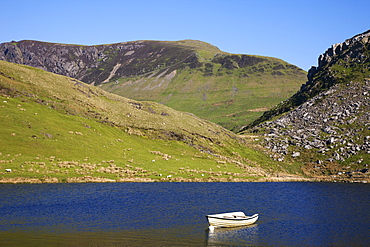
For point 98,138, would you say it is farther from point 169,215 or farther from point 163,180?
point 169,215

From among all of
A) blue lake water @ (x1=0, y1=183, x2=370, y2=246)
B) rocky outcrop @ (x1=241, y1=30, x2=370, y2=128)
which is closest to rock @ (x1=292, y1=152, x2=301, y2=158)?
blue lake water @ (x1=0, y1=183, x2=370, y2=246)

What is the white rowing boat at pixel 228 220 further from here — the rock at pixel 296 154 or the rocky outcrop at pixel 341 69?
the rocky outcrop at pixel 341 69

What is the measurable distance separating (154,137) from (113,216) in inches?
2775

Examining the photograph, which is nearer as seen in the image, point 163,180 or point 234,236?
point 234,236

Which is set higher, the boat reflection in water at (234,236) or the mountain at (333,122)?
the mountain at (333,122)

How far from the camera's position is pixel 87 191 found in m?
71.6

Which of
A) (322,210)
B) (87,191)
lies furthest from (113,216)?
(322,210)

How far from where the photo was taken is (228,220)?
51031mm

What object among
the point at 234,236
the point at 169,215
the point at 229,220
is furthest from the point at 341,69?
the point at 234,236

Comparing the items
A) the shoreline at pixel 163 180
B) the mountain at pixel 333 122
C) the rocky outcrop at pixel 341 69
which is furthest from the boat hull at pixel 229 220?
the rocky outcrop at pixel 341 69

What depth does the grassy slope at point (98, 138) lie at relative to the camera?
87.4m

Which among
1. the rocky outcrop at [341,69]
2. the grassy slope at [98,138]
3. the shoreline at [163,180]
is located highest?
the rocky outcrop at [341,69]

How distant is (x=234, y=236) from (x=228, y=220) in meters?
3.45

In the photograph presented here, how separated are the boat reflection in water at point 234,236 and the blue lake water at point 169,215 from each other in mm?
121
